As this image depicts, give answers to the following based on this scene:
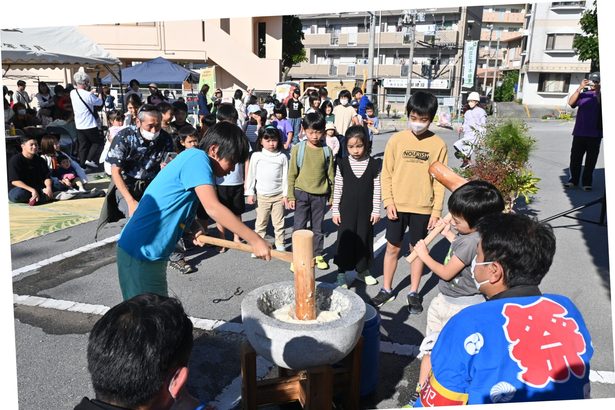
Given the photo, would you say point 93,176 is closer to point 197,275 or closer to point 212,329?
point 197,275

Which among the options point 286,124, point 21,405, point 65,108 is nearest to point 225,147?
point 21,405

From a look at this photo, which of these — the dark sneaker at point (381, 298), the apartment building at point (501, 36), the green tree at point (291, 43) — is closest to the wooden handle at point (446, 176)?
the dark sneaker at point (381, 298)

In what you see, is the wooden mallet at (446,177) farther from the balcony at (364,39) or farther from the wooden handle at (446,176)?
the balcony at (364,39)

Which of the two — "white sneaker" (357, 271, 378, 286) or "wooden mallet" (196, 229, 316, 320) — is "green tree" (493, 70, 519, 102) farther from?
"wooden mallet" (196, 229, 316, 320)

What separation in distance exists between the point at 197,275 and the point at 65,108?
8.71m

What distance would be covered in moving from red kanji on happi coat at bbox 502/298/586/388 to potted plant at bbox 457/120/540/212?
4.58 meters

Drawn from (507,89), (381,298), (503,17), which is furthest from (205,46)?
(503,17)

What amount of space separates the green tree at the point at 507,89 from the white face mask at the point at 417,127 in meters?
48.4

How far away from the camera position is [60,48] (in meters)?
11.2

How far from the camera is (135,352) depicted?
151 cm

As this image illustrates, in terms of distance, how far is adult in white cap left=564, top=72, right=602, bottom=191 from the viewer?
27.8ft

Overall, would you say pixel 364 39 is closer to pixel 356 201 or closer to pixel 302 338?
pixel 356 201

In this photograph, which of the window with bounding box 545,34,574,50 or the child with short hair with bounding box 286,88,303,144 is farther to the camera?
the window with bounding box 545,34,574,50

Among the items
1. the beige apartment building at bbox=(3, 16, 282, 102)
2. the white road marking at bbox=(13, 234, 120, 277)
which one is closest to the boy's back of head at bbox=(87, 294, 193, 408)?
the white road marking at bbox=(13, 234, 120, 277)
